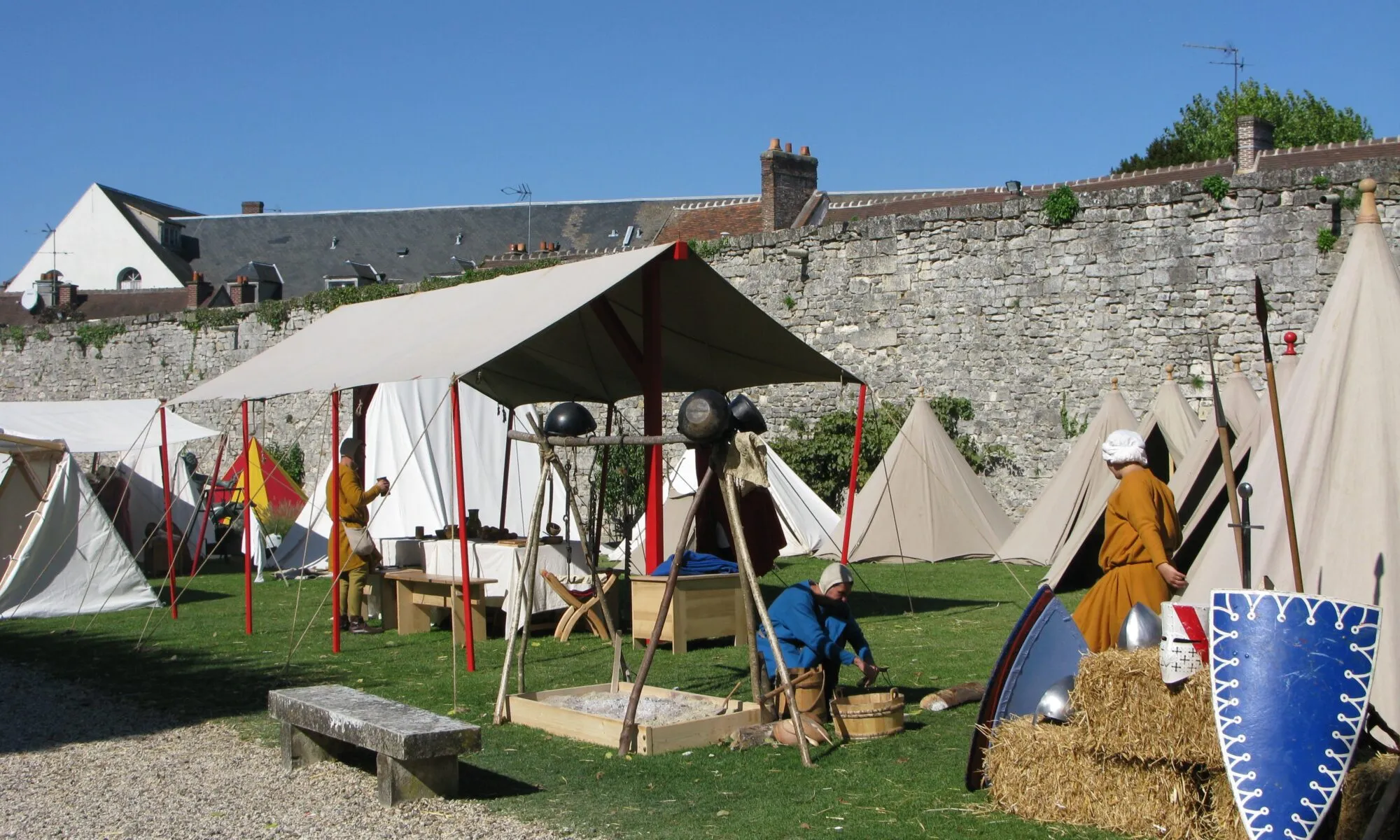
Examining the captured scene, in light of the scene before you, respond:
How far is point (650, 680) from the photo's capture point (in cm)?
649

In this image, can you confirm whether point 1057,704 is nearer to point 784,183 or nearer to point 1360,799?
point 1360,799

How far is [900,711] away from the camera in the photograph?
5.09 metres

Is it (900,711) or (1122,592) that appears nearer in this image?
(1122,592)

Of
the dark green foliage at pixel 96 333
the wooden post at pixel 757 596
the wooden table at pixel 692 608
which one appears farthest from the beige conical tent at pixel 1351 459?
the dark green foliage at pixel 96 333

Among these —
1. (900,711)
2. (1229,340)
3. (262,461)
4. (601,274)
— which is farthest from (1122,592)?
(262,461)

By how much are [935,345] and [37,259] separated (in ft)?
104

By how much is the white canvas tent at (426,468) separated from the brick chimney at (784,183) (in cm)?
637

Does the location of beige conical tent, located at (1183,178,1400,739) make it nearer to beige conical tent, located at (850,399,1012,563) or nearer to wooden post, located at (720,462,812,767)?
wooden post, located at (720,462,812,767)

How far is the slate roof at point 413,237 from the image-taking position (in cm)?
3112

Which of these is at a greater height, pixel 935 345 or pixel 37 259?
pixel 37 259

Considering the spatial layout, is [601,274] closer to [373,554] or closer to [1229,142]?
A: [373,554]

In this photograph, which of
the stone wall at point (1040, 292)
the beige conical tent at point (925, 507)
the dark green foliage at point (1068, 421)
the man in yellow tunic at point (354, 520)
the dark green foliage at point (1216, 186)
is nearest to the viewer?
the man in yellow tunic at point (354, 520)

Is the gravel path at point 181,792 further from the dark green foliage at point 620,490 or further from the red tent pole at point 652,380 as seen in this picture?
the dark green foliage at point 620,490

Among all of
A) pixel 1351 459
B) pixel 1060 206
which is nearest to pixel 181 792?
pixel 1351 459
